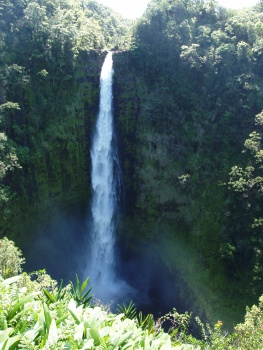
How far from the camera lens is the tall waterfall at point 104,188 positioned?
2489 cm

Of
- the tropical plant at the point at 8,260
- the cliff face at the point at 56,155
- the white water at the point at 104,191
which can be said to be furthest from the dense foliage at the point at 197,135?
the tropical plant at the point at 8,260

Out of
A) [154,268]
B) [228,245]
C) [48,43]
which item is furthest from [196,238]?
[48,43]

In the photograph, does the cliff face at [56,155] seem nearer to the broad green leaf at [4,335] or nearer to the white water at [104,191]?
the white water at [104,191]

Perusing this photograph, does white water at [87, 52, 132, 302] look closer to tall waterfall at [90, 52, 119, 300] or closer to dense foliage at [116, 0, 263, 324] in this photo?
tall waterfall at [90, 52, 119, 300]

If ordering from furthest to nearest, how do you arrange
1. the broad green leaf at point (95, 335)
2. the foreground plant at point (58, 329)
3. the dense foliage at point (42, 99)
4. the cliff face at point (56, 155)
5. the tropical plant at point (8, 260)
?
the cliff face at point (56, 155)
the dense foliage at point (42, 99)
the tropical plant at point (8, 260)
the broad green leaf at point (95, 335)
the foreground plant at point (58, 329)

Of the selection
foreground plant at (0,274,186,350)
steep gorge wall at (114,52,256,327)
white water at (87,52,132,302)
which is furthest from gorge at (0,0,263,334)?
foreground plant at (0,274,186,350)

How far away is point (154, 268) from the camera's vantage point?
24.6m

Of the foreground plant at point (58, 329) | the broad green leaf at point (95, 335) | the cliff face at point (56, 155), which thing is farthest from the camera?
the cliff face at point (56, 155)

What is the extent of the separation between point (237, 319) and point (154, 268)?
7541 millimetres

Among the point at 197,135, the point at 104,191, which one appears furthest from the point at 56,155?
the point at 197,135

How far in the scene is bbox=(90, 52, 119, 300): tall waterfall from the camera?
81.7 ft

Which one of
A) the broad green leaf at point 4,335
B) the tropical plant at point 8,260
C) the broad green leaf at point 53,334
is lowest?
the broad green leaf at point 4,335

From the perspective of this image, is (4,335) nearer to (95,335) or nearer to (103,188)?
(95,335)

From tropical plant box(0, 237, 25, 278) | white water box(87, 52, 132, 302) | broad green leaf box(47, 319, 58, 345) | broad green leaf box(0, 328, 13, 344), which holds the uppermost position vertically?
white water box(87, 52, 132, 302)
